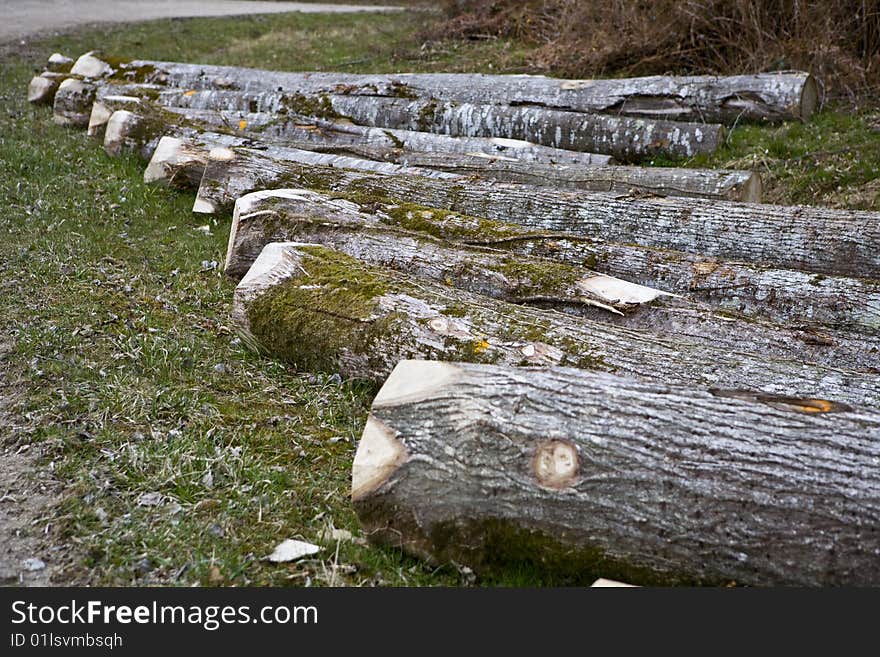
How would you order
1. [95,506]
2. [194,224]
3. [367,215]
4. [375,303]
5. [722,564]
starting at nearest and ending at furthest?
1. [722,564]
2. [95,506]
3. [375,303]
4. [367,215]
5. [194,224]

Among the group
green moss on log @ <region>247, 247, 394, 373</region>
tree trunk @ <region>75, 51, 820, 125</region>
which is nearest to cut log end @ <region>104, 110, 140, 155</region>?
tree trunk @ <region>75, 51, 820, 125</region>

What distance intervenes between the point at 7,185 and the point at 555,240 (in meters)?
5.44

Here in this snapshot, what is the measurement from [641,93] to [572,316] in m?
5.44

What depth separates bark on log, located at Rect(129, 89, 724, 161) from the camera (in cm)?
856

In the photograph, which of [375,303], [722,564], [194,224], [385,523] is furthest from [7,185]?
[722,564]

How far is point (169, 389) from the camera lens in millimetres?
4484

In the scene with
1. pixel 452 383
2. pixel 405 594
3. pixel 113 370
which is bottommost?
pixel 405 594

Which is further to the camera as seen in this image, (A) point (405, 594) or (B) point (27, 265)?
(B) point (27, 265)

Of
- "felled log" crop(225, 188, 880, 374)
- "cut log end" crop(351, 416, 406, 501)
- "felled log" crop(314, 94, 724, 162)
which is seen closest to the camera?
"cut log end" crop(351, 416, 406, 501)

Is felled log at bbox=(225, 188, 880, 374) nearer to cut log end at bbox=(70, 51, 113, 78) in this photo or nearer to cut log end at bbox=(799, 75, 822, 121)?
cut log end at bbox=(799, 75, 822, 121)

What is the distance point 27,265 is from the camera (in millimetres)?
5992

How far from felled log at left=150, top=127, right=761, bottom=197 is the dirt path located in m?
10.1

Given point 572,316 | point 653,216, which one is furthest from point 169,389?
point 653,216

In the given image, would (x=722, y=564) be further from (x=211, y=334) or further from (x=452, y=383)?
(x=211, y=334)
